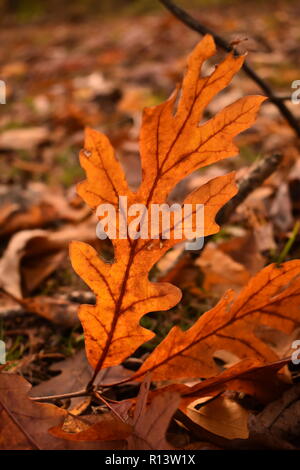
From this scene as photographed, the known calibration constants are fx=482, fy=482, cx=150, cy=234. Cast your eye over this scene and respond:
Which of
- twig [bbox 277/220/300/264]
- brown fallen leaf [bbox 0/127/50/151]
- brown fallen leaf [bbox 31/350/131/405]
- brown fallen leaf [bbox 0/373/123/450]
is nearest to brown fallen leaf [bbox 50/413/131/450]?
brown fallen leaf [bbox 0/373/123/450]

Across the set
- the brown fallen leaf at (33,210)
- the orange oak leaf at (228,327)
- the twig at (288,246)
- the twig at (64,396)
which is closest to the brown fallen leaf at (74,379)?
the twig at (64,396)

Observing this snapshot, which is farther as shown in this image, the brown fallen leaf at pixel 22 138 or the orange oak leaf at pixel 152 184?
the brown fallen leaf at pixel 22 138

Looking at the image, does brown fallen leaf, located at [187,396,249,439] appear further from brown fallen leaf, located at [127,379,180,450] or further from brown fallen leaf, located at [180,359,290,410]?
brown fallen leaf, located at [127,379,180,450]

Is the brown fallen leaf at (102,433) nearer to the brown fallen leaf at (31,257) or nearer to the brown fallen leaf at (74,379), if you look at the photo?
the brown fallen leaf at (74,379)

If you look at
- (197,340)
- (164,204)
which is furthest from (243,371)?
(164,204)

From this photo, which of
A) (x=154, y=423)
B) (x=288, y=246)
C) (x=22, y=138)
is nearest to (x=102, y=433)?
(x=154, y=423)

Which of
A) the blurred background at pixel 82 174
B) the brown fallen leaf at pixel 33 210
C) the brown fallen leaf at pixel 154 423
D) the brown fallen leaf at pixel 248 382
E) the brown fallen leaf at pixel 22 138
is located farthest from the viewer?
the brown fallen leaf at pixel 22 138

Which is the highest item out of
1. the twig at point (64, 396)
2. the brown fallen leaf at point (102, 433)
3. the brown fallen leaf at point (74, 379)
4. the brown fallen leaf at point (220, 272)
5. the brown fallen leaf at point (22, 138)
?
the brown fallen leaf at point (22, 138)

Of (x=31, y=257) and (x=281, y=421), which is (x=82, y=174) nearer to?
(x=31, y=257)

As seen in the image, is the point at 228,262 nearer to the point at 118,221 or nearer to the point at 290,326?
the point at 290,326
